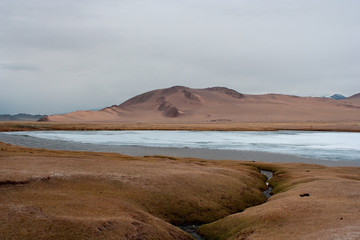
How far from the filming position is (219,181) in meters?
16.8

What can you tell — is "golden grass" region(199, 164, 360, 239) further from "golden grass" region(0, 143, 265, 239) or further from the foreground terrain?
"golden grass" region(0, 143, 265, 239)

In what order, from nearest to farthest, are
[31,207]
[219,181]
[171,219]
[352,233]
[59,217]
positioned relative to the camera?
[352,233], [59,217], [31,207], [171,219], [219,181]

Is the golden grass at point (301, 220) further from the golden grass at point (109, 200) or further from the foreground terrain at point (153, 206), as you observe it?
the golden grass at point (109, 200)

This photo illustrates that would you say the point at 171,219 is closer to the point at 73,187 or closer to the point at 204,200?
the point at 204,200

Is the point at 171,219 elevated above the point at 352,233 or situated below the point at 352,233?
below

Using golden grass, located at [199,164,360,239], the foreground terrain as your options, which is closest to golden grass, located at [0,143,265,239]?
the foreground terrain

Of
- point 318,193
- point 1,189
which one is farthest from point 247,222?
point 1,189

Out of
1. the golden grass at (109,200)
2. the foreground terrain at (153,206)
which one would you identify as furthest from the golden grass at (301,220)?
the golden grass at (109,200)

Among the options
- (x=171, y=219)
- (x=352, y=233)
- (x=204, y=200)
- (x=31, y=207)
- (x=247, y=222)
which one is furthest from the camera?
(x=204, y=200)

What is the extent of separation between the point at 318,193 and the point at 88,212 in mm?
10253

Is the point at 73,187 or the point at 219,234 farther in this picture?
the point at 73,187

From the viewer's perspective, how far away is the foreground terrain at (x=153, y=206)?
860cm

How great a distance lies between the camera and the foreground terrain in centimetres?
860

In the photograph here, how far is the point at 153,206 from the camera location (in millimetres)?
12719
